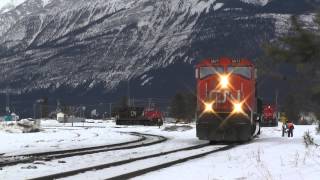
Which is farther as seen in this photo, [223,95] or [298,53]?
[223,95]

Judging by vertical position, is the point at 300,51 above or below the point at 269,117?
above

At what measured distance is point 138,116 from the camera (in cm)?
8912

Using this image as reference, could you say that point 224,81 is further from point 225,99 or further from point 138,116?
point 138,116

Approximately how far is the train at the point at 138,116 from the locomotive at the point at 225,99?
179 feet

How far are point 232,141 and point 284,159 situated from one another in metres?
13.6

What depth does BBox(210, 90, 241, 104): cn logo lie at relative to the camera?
1231 inches

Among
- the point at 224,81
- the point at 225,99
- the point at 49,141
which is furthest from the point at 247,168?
the point at 49,141

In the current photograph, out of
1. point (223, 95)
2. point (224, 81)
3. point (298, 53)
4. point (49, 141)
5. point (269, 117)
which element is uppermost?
point (298, 53)

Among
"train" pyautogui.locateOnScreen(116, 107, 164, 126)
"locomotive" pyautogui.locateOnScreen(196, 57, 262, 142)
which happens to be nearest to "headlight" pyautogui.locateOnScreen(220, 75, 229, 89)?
"locomotive" pyautogui.locateOnScreen(196, 57, 262, 142)

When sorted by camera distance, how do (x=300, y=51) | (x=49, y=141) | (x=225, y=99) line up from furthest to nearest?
1. (x=49, y=141)
2. (x=225, y=99)
3. (x=300, y=51)

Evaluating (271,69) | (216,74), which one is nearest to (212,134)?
(216,74)

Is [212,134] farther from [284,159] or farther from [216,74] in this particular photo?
[284,159]

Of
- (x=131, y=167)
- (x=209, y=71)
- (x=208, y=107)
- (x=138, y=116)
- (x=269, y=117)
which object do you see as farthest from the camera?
(x=138, y=116)

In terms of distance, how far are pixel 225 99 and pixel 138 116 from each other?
58.2 meters
